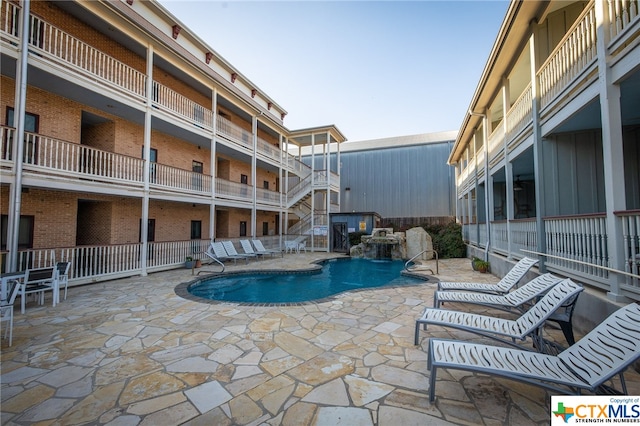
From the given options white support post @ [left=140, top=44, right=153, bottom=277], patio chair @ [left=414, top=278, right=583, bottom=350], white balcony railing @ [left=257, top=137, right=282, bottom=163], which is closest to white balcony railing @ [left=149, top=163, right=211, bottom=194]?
white support post @ [left=140, top=44, right=153, bottom=277]

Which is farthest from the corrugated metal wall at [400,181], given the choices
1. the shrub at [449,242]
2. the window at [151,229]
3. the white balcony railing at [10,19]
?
the white balcony railing at [10,19]

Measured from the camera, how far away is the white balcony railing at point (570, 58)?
15.0ft

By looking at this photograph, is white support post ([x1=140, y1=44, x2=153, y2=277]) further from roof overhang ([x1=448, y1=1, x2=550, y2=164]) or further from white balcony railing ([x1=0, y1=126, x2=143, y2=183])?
roof overhang ([x1=448, y1=1, x2=550, y2=164])

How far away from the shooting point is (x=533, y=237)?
6.37m

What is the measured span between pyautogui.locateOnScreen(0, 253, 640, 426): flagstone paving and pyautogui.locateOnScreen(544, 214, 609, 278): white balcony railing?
4.51 feet

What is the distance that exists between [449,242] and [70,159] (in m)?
16.5

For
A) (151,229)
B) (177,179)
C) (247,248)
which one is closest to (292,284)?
(247,248)

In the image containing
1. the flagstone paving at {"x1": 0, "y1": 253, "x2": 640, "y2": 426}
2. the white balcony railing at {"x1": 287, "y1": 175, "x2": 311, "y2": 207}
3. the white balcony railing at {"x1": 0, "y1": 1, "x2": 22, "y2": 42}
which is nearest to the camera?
the flagstone paving at {"x1": 0, "y1": 253, "x2": 640, "y2": 426}

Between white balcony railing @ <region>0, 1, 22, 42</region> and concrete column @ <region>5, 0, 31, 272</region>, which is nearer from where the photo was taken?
concrete column @ <region>5, 0, 31, 272</region>

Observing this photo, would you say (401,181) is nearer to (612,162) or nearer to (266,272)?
(266,272)

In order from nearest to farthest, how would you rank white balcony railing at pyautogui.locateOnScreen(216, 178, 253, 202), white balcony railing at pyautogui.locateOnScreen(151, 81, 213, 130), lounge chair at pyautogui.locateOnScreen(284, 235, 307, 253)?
1. white balcony railing at pyautogui.locateOnScreen(151, 81, 213, 130)
2. white balcony railing at pyautogui.locateOnScreen(216, 178, 253, 202)
3. lounge chair at pyautogui.locateOnScreen(284, 235, 307, 253)

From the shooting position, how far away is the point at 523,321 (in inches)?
130

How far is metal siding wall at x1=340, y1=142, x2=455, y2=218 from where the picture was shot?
21.1 m

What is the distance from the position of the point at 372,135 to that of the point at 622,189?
22.5m
